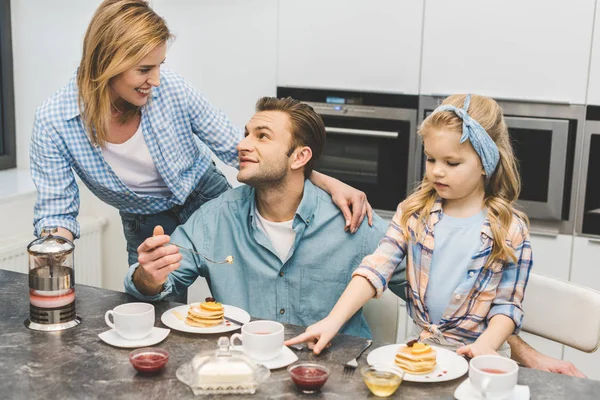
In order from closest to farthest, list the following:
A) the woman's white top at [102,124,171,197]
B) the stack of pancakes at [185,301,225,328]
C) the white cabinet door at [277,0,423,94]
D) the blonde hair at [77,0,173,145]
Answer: the stack of pancakes at [185,301,225,328] < the blonde hair at [77,0,173,145] < the woman's white top at [102,124,171,197] < the white cabinet door at [277,0,423,94]

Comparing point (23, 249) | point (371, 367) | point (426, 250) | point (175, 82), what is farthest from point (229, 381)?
point (23, 249)

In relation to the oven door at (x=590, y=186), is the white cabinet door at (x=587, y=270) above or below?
below

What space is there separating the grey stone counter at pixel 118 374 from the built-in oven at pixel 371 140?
1.78 m

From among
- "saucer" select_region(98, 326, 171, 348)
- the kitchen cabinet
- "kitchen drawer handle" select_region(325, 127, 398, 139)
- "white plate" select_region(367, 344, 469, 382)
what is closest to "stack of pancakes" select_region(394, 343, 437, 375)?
"white plate" select_region(367, 344, 469, 382)

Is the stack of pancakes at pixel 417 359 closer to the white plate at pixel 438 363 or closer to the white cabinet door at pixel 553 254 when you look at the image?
the white plate at pixel 438 363

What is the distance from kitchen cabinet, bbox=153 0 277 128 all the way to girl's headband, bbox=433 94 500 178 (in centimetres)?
181

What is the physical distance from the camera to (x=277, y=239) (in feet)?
7.46

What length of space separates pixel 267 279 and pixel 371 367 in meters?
0.74

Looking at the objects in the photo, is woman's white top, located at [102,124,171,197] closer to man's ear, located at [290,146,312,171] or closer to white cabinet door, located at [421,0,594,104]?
man's ear, located at [290,146,312,171]

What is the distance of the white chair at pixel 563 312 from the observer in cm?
202

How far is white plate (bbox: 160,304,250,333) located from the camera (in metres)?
1.80

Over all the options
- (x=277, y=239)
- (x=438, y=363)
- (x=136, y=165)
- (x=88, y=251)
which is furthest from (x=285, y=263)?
(x=88, y=251)

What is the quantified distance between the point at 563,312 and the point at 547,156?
133 cm

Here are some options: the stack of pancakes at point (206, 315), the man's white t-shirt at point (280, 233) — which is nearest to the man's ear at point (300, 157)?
the man's white t-shirt at point (280, 233)
